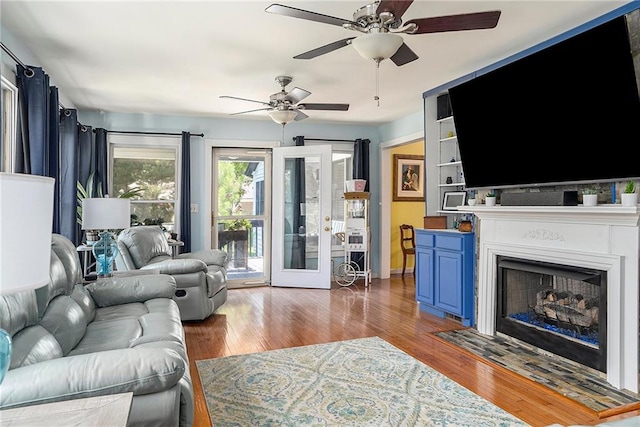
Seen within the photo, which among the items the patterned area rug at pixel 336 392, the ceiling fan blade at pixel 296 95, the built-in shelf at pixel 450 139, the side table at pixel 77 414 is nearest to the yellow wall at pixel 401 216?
the built-in shelf at pixel 450 139

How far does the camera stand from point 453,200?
4762 mm

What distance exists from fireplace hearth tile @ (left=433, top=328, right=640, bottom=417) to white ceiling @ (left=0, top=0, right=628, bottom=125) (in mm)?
2526

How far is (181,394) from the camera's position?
1733 millimetres

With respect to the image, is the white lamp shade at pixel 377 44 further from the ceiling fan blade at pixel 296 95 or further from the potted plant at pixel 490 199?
A: the potted plant at pixel 490 199

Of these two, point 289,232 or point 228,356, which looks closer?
point 228,356

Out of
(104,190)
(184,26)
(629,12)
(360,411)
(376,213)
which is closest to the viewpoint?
(360,411)

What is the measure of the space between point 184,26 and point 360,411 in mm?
2881

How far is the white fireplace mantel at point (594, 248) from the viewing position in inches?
108

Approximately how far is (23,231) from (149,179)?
5489 mm

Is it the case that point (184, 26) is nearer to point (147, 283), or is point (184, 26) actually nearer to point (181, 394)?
point (147, 283)

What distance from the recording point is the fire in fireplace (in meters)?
3.00

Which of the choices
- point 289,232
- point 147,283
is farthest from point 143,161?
point 147,283

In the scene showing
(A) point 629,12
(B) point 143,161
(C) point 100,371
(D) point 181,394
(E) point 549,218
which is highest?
(A) point 629,12

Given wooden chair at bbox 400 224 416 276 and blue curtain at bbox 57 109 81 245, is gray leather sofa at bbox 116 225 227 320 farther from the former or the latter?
wooden chair at bbox 400 224 416 276
